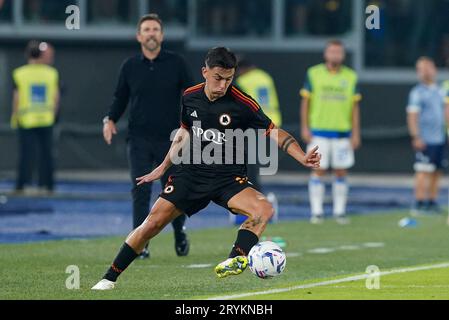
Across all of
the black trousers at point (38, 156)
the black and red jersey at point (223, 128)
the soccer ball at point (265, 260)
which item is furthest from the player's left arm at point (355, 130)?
the soccer ball at point (265, 260)

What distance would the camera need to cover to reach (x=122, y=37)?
29.2 meters

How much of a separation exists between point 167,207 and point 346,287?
5.72 feet

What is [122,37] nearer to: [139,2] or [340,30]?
[139,2]

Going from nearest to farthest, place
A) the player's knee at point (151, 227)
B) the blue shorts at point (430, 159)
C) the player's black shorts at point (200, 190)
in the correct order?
the player's knee at point (151, 227) → the player's black shorts at point (200, 190) → the blue shorts at point (430, 159)

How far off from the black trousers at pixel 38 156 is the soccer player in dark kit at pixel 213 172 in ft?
42.4

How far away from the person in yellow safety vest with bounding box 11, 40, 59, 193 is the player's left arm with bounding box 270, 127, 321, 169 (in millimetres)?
13485

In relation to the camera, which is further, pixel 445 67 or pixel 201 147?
pixel 445 67

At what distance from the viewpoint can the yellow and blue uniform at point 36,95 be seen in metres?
25.2

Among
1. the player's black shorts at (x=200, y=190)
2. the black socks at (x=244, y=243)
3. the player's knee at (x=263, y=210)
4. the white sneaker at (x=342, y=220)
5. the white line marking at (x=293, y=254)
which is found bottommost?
the white sneaker at (x=342, y=220)

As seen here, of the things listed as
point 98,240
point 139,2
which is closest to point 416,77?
point 139,2

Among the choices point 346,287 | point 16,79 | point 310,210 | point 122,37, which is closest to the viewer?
point 346,287

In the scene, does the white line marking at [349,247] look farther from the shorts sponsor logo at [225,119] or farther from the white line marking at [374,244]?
the shorts sponsor logo at [225,119]

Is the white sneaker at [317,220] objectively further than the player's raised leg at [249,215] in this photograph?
Yes

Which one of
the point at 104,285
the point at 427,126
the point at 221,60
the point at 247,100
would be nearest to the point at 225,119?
the point at 247,100
